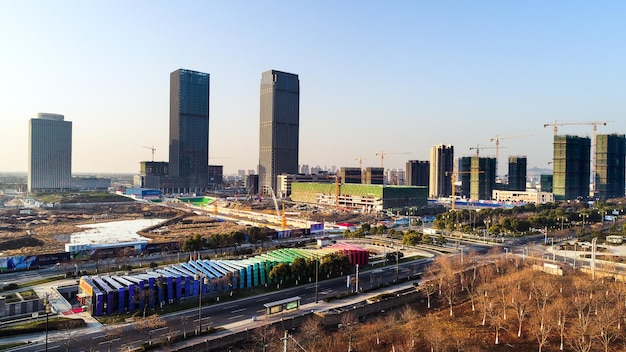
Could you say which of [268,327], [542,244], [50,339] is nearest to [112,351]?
[50,339]

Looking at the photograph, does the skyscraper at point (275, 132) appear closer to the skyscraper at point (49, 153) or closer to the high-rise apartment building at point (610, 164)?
the skyscraper at point (49, 153)

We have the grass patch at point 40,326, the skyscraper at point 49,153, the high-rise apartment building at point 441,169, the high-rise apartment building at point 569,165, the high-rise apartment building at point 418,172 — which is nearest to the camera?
the grass patch at point 40,326

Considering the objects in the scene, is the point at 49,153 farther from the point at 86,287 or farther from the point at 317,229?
the point at 86,287

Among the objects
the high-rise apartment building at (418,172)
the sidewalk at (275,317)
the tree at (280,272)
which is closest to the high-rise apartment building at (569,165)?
the high-rise apartment building at (418,172)

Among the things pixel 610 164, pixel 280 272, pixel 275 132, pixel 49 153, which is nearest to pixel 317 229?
pixel 280 272

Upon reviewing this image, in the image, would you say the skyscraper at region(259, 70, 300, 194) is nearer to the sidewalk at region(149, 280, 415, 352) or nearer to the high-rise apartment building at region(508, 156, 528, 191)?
the high-rise apartment building at region(508, 156, 528, 191)

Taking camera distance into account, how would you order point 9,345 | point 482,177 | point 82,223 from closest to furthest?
point 9,345 → point 82,223 → point 482,177
